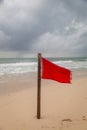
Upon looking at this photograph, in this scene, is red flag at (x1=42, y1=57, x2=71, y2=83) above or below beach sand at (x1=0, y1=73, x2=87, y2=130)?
above

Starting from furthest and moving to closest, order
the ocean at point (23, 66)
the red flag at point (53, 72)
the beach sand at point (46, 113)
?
the ocean at point (23, 66)
the red flag at point (53, 72)
the beach sand at point (46, 113)

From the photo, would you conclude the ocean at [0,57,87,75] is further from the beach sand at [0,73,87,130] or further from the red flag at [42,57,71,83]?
the red flag at [42,57,71,83]

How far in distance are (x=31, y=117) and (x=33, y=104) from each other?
5.71 feet

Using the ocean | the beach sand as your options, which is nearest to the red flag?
the beach sand

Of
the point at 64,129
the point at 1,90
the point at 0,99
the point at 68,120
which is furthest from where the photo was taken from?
Result: the point at 1,90

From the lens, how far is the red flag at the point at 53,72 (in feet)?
22.1

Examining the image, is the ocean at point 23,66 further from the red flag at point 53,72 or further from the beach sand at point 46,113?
the red flag at point 53,72

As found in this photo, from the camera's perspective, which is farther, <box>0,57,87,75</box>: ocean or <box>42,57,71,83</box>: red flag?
<box>0,57,87,75</box>: ocean

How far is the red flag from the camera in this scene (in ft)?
22.1

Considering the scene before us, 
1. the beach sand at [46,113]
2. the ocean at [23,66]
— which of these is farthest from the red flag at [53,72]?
the ocean at [23,66]

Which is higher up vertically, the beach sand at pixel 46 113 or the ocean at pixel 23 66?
the ocean at pixel 23 66

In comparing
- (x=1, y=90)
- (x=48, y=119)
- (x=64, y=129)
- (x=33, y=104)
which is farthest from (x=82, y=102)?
(x=1, y=90)

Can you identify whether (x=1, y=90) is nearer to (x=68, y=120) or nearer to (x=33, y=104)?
(x=33, y=104)

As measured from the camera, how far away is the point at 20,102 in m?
9.21
